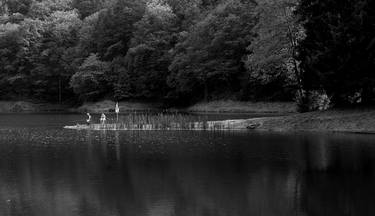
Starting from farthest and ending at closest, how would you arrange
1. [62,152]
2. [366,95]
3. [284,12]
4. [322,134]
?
[284,12], [366,95], [322,134], [62,152]

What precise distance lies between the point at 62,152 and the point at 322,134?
51.3 feet

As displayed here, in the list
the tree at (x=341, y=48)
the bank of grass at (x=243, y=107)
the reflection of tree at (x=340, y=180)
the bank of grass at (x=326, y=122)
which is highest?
the tree at (x=341, y=48)

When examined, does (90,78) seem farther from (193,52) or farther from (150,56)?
(193,52)

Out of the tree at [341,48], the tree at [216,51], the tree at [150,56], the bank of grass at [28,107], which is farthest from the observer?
the bank of grass at [28,107]

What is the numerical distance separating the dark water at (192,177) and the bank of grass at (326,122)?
3.14m

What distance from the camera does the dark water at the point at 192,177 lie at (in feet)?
47.0

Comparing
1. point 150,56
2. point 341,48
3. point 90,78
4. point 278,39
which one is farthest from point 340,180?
point 90,78

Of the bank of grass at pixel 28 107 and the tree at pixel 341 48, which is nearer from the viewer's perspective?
the tree at pixel 341 48

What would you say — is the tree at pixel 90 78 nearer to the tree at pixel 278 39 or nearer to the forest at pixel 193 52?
the forest at pixel 193 52

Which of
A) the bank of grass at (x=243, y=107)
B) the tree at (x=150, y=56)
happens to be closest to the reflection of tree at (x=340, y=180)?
the bank of grass at (x=243, y=107)

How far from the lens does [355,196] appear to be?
1533cm

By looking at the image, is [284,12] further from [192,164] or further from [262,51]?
[192,164]

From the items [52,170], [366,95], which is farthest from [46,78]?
[52,170]

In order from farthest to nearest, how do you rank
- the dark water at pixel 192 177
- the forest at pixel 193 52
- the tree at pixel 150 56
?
the tree at pixel 150 56
the forest at pixel 193 52
the dark water at pixel 192 177
